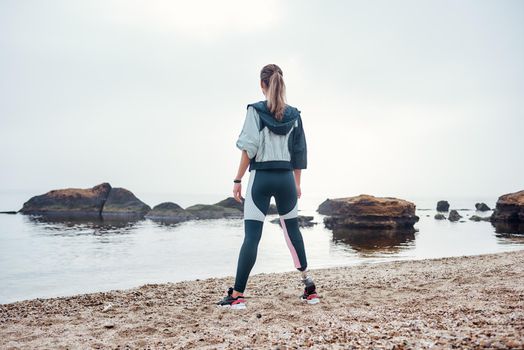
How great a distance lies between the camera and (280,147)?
194 inches

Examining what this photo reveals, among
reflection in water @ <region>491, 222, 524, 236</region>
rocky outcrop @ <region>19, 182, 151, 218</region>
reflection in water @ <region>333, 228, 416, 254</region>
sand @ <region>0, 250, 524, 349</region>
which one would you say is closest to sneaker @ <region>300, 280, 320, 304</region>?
sand @ <region>0, 250, 524, 349</region>

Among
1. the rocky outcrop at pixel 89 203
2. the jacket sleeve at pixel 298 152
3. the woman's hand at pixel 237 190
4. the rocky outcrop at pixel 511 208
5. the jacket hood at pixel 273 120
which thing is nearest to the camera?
the jacket hood at pixel 273 120

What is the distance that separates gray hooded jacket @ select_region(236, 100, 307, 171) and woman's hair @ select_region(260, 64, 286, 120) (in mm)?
78

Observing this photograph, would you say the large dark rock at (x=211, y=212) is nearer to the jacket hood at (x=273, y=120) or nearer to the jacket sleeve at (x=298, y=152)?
the jacket sleeve at (x=298, y=152)

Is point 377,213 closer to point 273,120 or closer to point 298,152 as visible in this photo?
point 298,152

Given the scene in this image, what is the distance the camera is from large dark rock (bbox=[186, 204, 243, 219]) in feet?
182

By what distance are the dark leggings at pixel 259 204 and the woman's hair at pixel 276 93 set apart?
2.79 feet

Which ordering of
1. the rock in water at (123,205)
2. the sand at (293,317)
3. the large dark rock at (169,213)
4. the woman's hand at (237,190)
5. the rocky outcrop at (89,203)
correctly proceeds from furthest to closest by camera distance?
1. the rocky outcrop at (89,203)
2. the rock in water at (123,205)
3. the large dark rock at (169,213)
4. the woman's hand at (237,190)
5. the sand at (293,317)

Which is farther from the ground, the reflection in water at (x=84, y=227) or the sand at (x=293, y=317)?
the sand at (x=293, y=317)

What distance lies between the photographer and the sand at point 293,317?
302 centimetres

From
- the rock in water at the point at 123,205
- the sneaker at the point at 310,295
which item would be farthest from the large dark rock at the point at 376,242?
the rock in water at the point at 123,205

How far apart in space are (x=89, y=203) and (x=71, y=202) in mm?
3455

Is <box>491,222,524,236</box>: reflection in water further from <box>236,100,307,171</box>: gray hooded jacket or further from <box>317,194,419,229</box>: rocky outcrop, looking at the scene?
<box>236,100,307,171</box>: gray hooded jacket

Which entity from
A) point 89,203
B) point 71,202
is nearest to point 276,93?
point 89,203
